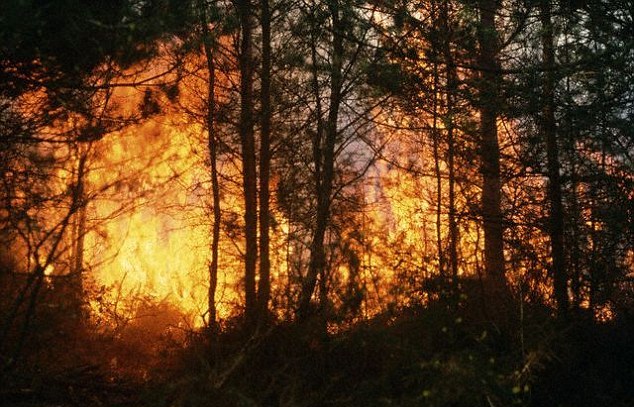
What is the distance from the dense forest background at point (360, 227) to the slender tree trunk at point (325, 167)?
5cm

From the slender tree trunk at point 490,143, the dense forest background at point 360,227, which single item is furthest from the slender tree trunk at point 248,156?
the slender tree trunk at point 490,143

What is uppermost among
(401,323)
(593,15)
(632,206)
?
(593,15)

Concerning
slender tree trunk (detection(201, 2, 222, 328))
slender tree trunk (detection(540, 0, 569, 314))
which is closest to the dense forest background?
slender tree trunk (detection(540, 0, 569, 314))

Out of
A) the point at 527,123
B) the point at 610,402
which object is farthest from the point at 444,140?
the point at 610,402

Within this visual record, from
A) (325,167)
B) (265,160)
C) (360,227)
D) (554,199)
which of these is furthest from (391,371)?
(325,167)

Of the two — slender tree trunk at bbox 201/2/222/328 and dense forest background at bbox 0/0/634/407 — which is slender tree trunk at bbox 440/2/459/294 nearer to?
dense forest background at bbox 0/0/634/407

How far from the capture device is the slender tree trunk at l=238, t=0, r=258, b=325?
36.7 feet

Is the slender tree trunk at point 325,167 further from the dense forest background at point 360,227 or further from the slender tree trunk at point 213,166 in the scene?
the slender tree trunk at point 213,166

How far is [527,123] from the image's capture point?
947 cm

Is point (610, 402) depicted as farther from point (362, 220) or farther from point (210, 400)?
point (362, 220)

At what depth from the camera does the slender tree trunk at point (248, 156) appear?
1119 centimetres

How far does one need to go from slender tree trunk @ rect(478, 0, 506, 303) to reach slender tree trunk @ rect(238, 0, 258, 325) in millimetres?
→ 4208

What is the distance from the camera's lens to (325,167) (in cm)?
1302

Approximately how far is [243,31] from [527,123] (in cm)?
607
